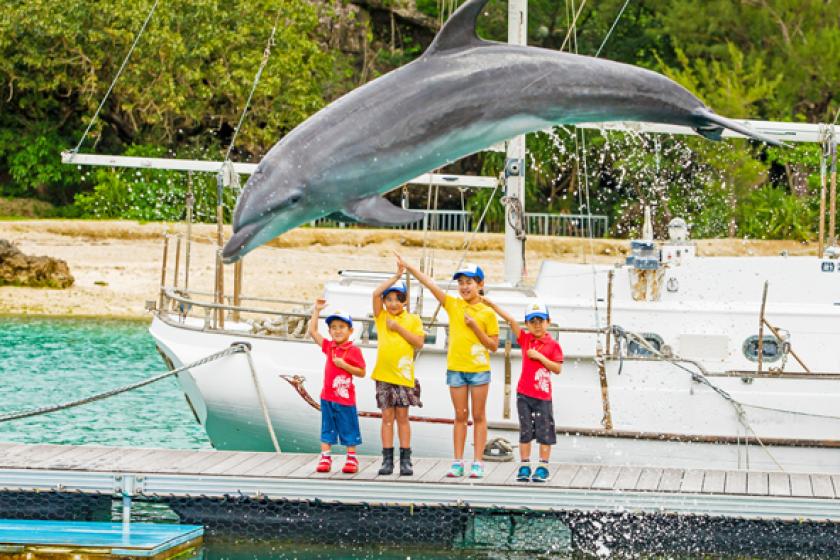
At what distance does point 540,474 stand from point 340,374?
78.3 inches

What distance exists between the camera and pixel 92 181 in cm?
4256

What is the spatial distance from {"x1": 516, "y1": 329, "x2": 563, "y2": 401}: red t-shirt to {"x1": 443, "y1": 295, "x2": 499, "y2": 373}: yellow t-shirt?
1.15 feet

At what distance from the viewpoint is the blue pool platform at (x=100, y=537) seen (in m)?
11.9

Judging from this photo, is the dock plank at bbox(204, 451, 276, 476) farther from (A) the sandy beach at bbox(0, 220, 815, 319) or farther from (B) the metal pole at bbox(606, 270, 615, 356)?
(A) the sandy beach at bbox(0, 220, 815, 319)

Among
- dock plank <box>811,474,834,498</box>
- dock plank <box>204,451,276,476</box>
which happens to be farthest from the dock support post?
dock plank <box>811,474,834,498</box>

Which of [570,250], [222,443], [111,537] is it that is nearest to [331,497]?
[111,537]

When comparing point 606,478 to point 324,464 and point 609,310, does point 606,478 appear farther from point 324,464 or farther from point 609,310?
point 324,464

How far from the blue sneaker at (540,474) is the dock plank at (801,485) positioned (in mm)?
2076

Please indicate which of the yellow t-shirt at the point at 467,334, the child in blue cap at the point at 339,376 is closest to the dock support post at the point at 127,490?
the child in blue cap at the point at 339,376

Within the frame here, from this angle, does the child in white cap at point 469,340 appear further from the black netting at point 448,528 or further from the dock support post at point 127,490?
the dock support post at point 127,490

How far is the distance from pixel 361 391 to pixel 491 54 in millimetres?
9049

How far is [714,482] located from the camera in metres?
13.5

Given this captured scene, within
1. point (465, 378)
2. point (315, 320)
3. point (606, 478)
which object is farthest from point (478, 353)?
point (606, 478)

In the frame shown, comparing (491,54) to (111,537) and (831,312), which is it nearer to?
(111,537)
